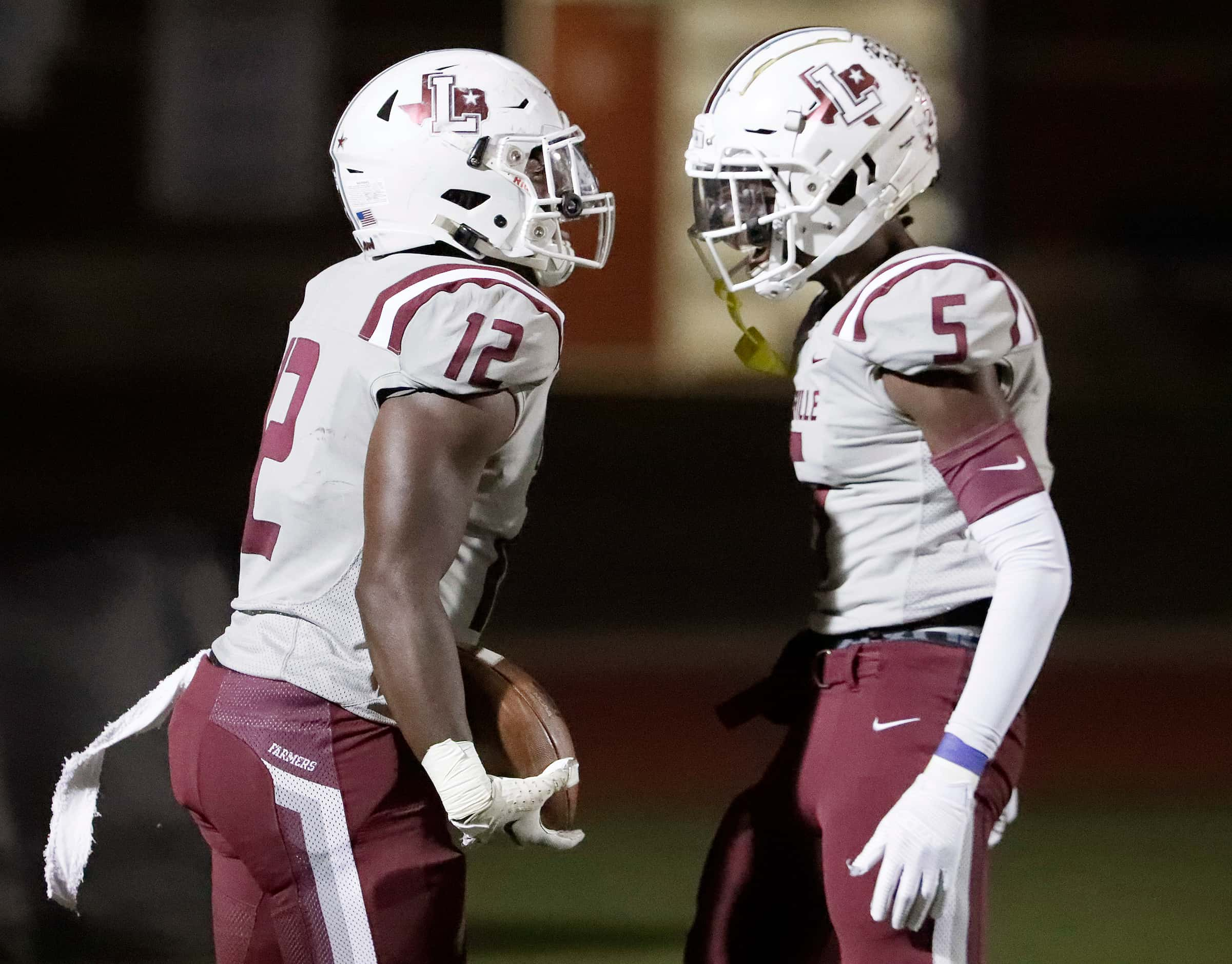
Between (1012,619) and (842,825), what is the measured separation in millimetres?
298

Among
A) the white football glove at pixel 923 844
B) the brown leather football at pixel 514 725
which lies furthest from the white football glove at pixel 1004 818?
the brown leather football at pixel 514 725

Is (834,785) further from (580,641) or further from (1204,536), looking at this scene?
(1204,536)

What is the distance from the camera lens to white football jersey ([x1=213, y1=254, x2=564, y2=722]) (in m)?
1.59

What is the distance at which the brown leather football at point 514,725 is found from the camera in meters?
1.64

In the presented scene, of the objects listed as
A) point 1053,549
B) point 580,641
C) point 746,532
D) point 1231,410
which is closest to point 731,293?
point 1053,549

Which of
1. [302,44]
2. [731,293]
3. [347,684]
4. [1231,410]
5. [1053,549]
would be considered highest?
[302,44]

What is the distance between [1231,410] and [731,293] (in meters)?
6.06

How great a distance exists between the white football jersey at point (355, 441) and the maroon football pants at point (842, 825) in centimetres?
41

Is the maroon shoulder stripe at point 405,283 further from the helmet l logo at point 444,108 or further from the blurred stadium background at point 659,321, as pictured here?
the blurred stadium background at point 659,321

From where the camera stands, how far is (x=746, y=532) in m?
6.55

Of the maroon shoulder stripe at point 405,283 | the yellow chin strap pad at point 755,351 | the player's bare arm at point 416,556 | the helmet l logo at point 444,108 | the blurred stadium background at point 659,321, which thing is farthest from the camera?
the blurred stadium background at point 659,321

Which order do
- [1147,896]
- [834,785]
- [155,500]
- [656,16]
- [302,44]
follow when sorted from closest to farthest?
[834,785]
[1147,896]
[155,500]
[302,44]
[656,16]

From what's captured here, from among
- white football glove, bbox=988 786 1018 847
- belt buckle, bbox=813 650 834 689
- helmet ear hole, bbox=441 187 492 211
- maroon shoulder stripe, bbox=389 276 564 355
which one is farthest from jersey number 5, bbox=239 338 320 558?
white football glove, bbox=988 786 1018 847

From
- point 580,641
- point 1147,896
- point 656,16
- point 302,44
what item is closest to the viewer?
point 1147,896
